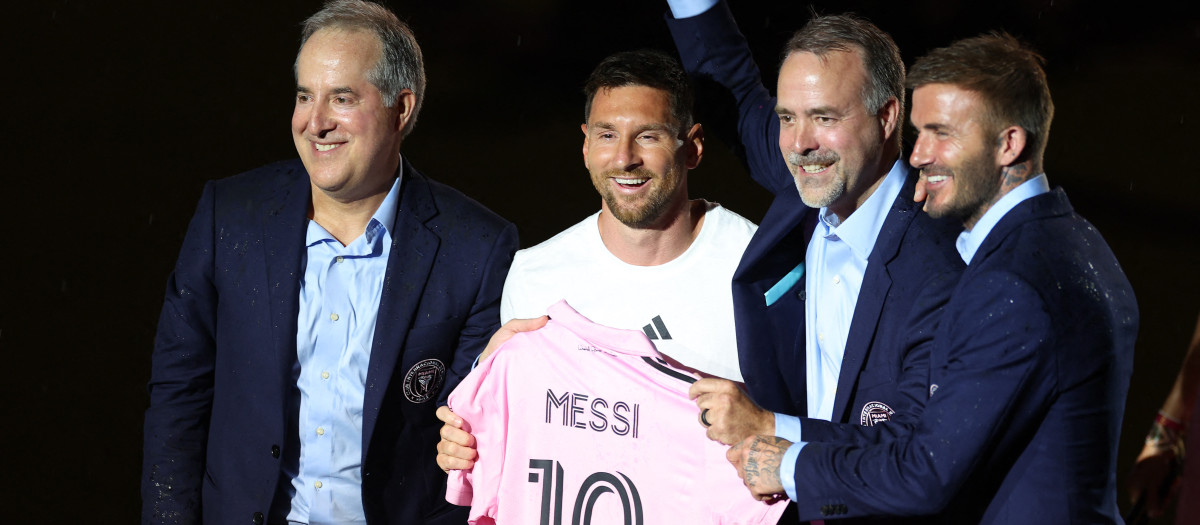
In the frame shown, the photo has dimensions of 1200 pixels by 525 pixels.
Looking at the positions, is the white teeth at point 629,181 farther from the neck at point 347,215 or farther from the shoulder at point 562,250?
the neck at point 347,215

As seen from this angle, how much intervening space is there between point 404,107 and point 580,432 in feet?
2.66

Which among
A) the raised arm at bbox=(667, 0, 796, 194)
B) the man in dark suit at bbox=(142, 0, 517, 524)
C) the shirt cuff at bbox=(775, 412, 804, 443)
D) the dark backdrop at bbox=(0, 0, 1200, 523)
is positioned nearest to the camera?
the shirt cuff at bbox=(775, 412, 804, 443)

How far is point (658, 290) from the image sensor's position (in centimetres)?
242

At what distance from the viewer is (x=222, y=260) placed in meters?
2.41

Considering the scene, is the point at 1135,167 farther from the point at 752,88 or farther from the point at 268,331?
the point at 268,331

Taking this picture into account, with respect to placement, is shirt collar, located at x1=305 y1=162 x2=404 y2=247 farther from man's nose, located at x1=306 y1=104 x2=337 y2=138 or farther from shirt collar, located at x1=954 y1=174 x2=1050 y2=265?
shirt collar, located at x1=954 y1=174 x2=1050 y2=265

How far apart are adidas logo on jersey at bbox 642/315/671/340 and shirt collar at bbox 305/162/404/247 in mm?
582

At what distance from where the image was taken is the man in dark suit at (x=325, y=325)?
237 cm

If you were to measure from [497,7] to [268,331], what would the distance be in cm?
209

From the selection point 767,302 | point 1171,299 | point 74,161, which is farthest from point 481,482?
point 1171,299

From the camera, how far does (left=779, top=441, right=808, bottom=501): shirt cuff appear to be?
197cm

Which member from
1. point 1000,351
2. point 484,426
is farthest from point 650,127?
point 1000,351

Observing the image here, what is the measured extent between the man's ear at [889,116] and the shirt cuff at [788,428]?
0.64m

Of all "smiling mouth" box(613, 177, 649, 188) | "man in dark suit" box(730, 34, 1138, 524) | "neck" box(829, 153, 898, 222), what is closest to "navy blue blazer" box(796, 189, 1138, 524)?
"man in dark suit" box(730, 34, 1138, 524)
